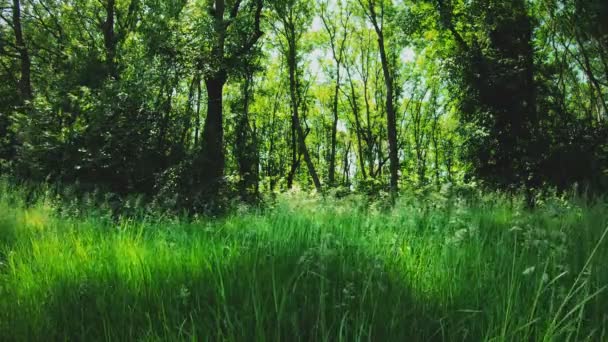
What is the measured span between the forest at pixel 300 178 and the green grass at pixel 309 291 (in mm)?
18

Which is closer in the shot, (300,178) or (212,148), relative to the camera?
(212,148)

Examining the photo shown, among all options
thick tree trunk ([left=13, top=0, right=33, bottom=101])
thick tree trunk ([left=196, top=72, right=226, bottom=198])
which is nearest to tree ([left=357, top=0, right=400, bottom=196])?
thick tree trunk ([left=196, top=72, right=226, bottom=198])

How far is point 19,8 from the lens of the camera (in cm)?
2305

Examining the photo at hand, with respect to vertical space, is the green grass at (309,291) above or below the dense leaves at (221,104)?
below

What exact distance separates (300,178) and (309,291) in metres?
38.6

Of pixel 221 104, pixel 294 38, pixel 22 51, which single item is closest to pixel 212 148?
pixel 221 104

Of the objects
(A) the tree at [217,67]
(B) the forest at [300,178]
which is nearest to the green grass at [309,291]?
(B) the forest at [300,178]

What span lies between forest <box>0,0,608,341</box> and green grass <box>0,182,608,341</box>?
0.02 metres

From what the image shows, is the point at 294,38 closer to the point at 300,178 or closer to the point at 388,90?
the point at 388,90

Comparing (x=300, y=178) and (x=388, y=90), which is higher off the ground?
(x=388, y=90)

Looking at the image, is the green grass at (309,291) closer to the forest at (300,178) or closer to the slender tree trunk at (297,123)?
the forest at (300,178)

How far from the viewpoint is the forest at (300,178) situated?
2080mm

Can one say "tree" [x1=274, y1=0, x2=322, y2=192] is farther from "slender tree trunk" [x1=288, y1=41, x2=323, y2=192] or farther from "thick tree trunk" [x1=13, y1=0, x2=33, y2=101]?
"thick tree trunk" [x1=13, y1=0, x2=33, y2=101]

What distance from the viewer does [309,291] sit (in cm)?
216
